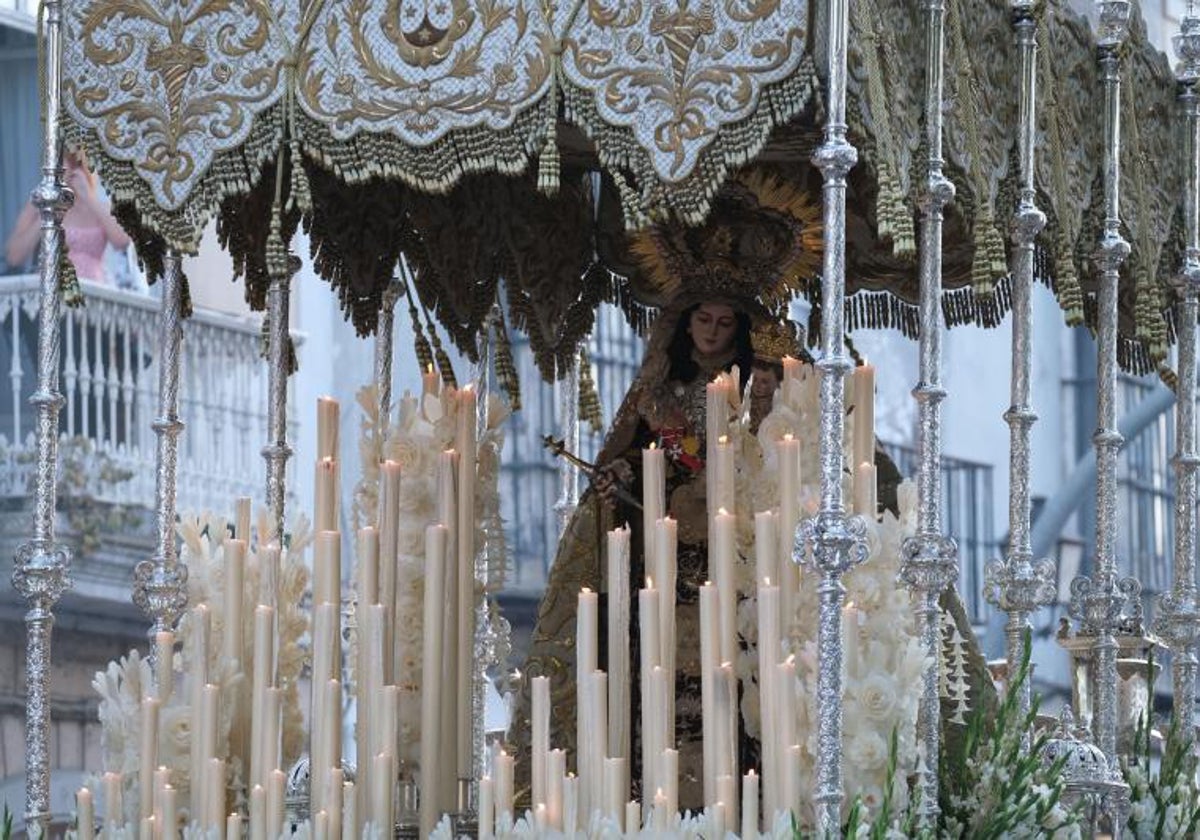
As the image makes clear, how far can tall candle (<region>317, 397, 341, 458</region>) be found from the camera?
7.80 m

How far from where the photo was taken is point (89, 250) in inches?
579

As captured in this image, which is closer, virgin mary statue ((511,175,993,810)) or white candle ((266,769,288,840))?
white candle ((266,769,288,840))

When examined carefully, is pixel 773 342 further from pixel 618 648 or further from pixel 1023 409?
pixel 618 648

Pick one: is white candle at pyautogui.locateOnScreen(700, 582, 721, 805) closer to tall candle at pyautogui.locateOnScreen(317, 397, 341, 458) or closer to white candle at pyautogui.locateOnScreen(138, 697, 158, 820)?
tall candle at pyautogui.locateOnScreen(317, 397, 341, 458)

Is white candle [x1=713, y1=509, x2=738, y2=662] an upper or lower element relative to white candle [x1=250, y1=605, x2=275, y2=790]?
upper

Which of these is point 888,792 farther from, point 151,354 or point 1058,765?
point 151,354

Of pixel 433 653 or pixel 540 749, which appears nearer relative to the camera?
pixel 540 749

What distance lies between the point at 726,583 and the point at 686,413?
4.29 ft

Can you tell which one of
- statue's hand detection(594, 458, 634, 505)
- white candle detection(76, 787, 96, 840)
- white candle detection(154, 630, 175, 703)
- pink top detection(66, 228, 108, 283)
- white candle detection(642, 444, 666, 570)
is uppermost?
pink top detection(66, 228, 108, 283)

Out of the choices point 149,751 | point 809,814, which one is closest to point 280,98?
point 149,751

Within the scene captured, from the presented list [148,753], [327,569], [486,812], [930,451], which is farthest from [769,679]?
[148,753]

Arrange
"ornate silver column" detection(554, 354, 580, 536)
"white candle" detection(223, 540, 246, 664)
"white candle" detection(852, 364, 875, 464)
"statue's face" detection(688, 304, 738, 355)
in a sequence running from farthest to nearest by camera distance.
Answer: "ornate silver column" detection(554, 354, 580, 536) < "statue's face" detection(688, 304, 738, 355) < "white candle" detection(223, 540, 246, 664) < "white candle" detection(852, 364, 875, 464)

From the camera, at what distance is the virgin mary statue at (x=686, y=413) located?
336 inches

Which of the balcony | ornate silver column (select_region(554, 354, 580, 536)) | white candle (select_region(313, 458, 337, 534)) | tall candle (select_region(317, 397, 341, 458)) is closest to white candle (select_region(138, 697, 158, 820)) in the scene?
white candle (select_region(313, 458, 337, 534))
